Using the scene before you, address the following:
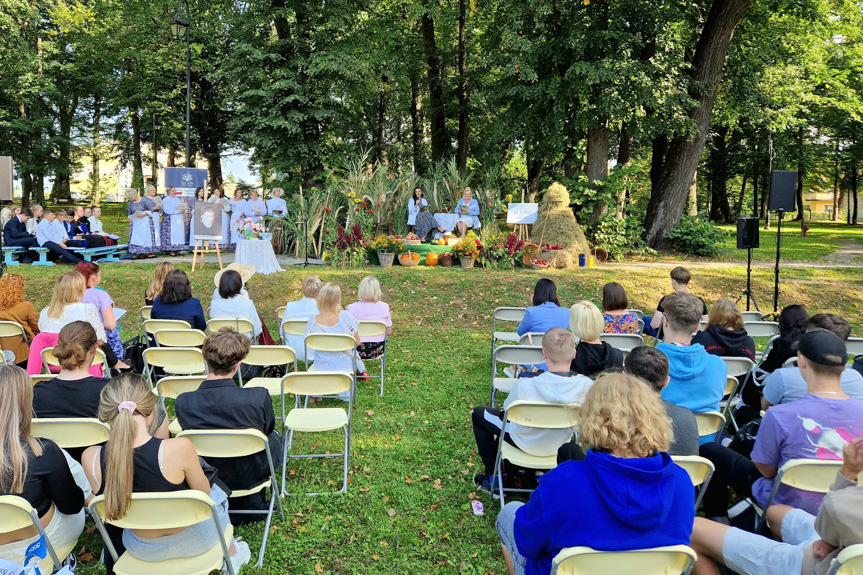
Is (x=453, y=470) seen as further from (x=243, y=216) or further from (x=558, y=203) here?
(x=243, y=216)

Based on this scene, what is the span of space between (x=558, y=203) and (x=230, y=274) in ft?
30.1

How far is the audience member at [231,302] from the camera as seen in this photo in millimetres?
5691

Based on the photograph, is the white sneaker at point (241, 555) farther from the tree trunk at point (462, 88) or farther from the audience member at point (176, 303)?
the tree trunk at point (462, 88)

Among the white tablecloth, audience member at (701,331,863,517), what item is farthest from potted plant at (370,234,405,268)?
audience member at (701,331,863,517)

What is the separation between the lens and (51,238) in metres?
11.9

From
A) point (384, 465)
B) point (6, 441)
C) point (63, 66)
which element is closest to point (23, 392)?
point (6, 441)

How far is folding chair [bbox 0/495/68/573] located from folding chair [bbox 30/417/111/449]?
0.57 meters

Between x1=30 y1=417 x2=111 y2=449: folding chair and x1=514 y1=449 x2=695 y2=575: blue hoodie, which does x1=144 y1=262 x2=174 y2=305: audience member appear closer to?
x1=30 y1=417 x2=111 y2=449: folding chair

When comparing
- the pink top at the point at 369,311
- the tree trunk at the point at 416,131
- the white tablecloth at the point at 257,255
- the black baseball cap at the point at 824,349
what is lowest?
the pink top at the point at 369,311

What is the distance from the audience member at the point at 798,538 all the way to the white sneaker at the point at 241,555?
2.22 m

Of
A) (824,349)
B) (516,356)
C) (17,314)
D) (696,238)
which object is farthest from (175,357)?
(696,238)

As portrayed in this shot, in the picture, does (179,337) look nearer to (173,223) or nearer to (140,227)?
(140,227)

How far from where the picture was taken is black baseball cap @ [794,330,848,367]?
8.98ft

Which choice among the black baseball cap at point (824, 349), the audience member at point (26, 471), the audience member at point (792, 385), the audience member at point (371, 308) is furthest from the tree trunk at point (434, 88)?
the audience member at point (26, 471)
